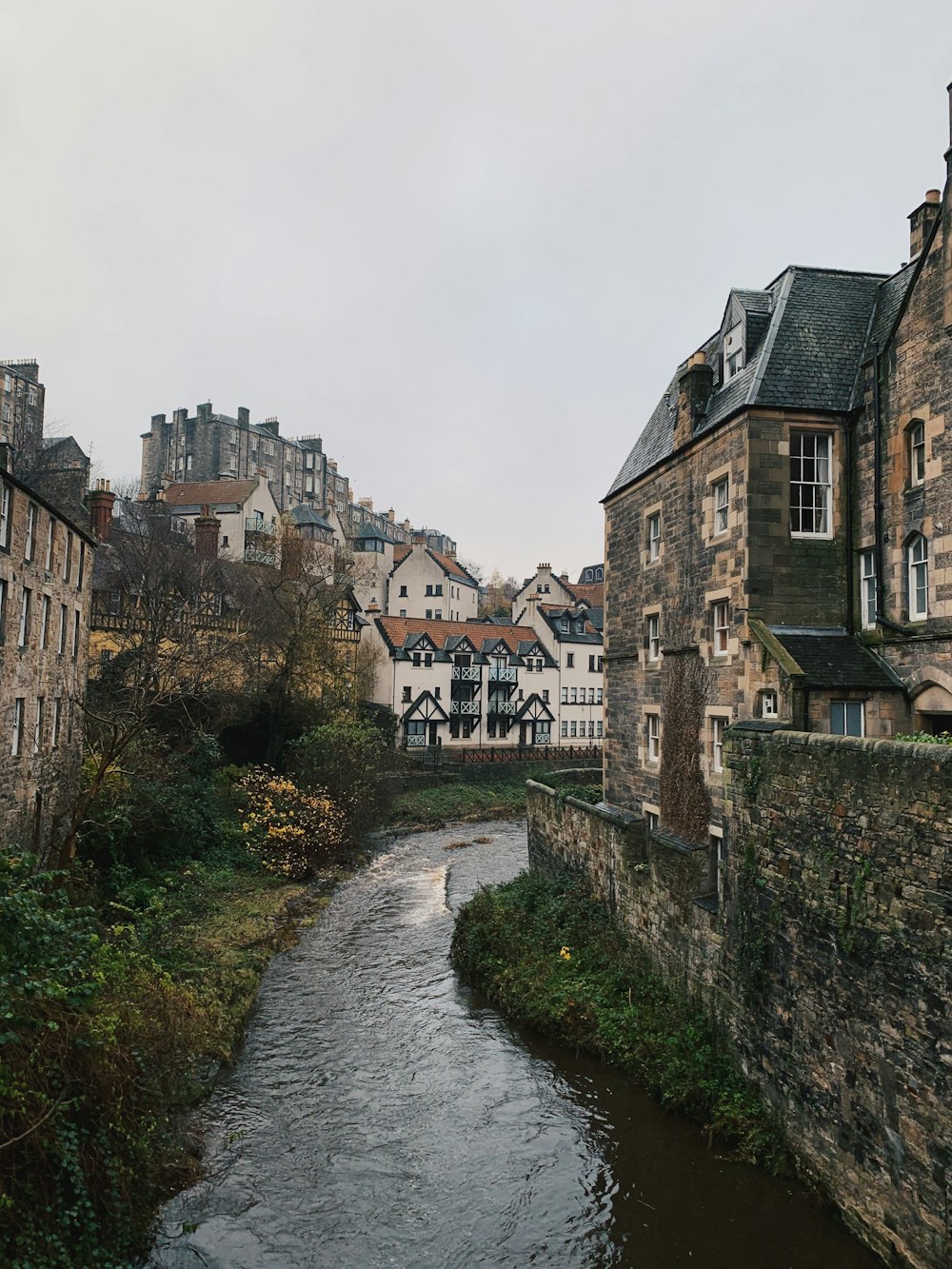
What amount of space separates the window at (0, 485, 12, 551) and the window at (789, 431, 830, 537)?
16.9 metres

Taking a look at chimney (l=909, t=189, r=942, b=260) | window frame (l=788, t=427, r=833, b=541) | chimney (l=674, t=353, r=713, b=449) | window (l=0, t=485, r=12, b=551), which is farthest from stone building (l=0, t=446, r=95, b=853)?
chimney (l=909, t=189, r=942, b=260)

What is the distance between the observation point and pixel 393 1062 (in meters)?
16.3

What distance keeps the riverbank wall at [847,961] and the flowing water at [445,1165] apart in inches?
49.0

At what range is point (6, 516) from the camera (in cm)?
1902

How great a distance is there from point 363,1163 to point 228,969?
751 centimetres

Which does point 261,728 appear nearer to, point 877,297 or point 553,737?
point 553,737

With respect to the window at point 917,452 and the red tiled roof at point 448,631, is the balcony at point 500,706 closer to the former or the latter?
the red tiled roof at point 448,631

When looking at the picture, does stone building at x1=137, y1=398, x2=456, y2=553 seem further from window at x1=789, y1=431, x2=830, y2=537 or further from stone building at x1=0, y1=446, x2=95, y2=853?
window at x1=789, y1=431, x2=830, y2=537

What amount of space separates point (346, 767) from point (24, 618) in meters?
17.6

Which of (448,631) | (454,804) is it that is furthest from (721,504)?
(448,631)

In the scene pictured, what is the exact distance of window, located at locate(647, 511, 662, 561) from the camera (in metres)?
21.8

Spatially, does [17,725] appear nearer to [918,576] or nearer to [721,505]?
[721,505]

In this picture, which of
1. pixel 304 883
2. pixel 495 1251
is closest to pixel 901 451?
pixel 495 1251

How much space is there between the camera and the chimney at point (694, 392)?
64.1 feet
